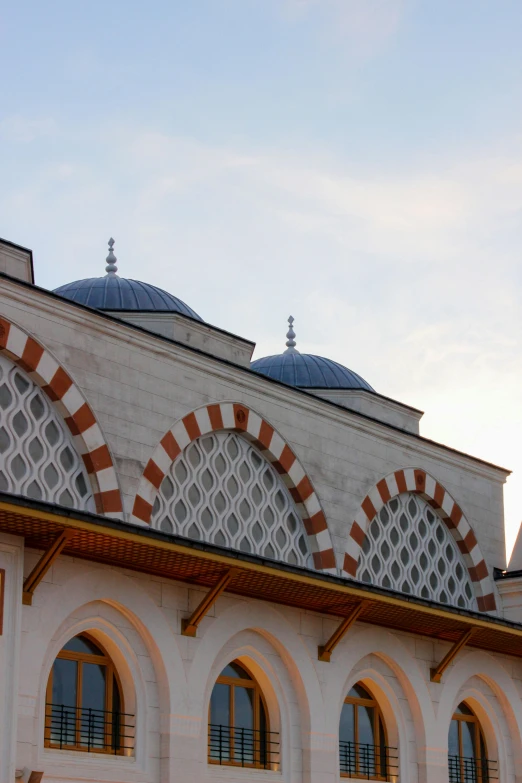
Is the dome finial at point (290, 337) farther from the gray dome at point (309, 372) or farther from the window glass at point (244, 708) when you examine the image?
the window glass at point (244, 708)

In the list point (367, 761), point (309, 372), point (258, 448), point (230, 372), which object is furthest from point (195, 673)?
point (309, 372)

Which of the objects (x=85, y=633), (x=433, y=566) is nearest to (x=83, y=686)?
(x=85, y=633)

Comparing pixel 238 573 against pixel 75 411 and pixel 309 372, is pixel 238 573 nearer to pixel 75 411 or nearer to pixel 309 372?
pixel 75 411

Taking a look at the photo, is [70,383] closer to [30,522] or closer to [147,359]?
[147,359]

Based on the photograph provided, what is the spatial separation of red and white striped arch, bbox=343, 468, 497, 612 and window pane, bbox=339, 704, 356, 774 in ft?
7.69

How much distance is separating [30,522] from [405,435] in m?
8.18

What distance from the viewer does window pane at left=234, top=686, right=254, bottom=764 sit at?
13805 mm

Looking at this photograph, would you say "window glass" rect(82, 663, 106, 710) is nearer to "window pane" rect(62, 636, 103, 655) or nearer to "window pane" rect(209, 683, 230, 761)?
"window pane" rect(62, 636, 103, 655)

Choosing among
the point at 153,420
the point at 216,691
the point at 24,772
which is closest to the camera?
the point at 24,772

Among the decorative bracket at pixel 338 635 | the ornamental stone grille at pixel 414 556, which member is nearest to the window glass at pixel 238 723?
the decorative bracket at pixel 338 635

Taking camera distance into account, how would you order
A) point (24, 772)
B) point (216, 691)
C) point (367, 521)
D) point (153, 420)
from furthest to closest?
point (367, 521) < point (153, 420) < point (216, 691) < point (24, 772)

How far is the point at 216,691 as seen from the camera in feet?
45.2

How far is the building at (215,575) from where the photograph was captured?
39.7 ft

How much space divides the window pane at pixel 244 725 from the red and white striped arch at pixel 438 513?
3416mm
